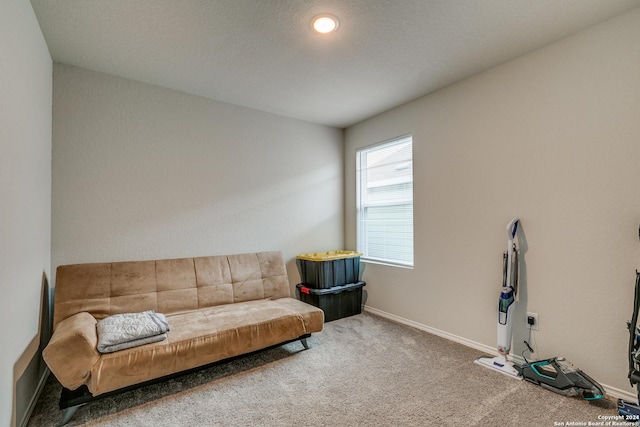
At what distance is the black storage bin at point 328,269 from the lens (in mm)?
3438

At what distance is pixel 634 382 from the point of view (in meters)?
1.66

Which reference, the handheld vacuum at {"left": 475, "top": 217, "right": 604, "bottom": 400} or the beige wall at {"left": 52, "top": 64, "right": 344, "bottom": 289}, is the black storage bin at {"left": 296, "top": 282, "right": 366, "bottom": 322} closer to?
the beige wall at {"left": 52, "top": 64, "right": 344, "bottom": 289}

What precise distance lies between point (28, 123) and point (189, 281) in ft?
5.43

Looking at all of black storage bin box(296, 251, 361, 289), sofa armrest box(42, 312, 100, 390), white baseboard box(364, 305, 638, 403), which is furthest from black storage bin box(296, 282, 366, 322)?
sofa armrest box(42, 312, 100, 390)

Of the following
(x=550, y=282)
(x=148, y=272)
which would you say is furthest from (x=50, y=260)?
(x=550, y=282)

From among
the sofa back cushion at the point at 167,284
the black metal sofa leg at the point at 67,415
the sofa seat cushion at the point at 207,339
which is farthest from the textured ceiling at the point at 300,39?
the black metal sofa leg at the point at 67,415

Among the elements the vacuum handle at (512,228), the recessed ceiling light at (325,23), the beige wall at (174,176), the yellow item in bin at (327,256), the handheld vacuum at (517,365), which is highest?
the recessed ceiling light at (325,23)

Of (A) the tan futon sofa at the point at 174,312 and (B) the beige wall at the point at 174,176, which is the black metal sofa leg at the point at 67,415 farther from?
(B) the beige wall at the point at 174,176

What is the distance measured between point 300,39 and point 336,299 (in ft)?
8.91

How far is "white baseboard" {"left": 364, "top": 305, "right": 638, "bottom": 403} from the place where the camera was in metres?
1.92

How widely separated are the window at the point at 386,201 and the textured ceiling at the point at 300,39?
33.9 inches

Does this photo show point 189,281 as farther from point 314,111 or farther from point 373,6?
point 373,6

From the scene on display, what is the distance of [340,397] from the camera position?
198cm

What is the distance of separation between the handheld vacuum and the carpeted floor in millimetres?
65
